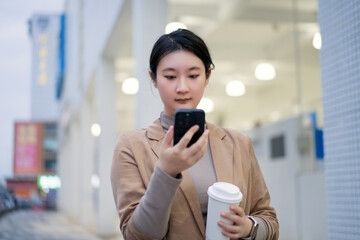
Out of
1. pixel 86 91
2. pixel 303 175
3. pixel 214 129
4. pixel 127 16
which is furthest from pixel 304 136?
pixel 86 91

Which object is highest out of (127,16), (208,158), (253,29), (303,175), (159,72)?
(253,29)

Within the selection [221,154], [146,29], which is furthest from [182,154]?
[146,29]

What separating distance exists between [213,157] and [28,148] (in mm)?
35360

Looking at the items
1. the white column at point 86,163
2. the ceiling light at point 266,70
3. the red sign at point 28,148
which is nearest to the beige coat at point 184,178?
the ceiling light at point 266,70

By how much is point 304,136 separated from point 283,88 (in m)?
7.13

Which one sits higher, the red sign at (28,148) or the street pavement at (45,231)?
the red sign at (28,148)

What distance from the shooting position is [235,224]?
1.25 m

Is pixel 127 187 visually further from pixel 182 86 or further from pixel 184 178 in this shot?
pixel 182 86

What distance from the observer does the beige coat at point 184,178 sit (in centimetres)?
128

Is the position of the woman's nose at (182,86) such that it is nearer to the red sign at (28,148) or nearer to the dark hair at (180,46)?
the dark hair at (180,46)

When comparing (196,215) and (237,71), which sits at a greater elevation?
(237,71)

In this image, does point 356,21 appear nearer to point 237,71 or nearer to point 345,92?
point 345,92

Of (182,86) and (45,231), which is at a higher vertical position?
(182,86)

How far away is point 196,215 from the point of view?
129 centimetres
